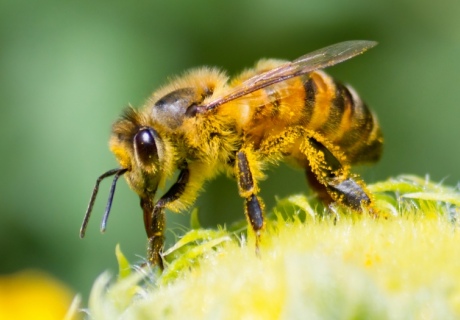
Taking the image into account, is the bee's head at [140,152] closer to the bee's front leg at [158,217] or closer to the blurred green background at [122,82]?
the bee's front leg at [158,217]

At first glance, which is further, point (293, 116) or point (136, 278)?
point (293, 116)

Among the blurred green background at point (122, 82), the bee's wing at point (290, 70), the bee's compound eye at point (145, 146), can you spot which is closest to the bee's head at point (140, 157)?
the bee's compound eye at point (145, 146)

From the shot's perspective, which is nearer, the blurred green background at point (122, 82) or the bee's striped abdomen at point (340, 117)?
the bee's striped abdomen at point (340, 117)

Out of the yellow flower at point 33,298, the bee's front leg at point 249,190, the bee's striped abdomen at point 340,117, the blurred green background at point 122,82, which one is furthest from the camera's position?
the blurred green background at point 122,82

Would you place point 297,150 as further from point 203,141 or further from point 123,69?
point 123,69

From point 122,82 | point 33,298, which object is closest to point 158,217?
point 33,298

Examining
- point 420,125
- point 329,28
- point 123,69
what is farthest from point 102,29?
point 420,125

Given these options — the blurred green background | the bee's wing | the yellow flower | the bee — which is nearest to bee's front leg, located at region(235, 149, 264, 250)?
the bee

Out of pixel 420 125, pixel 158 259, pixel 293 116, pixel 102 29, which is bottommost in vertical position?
pixel 420 125
